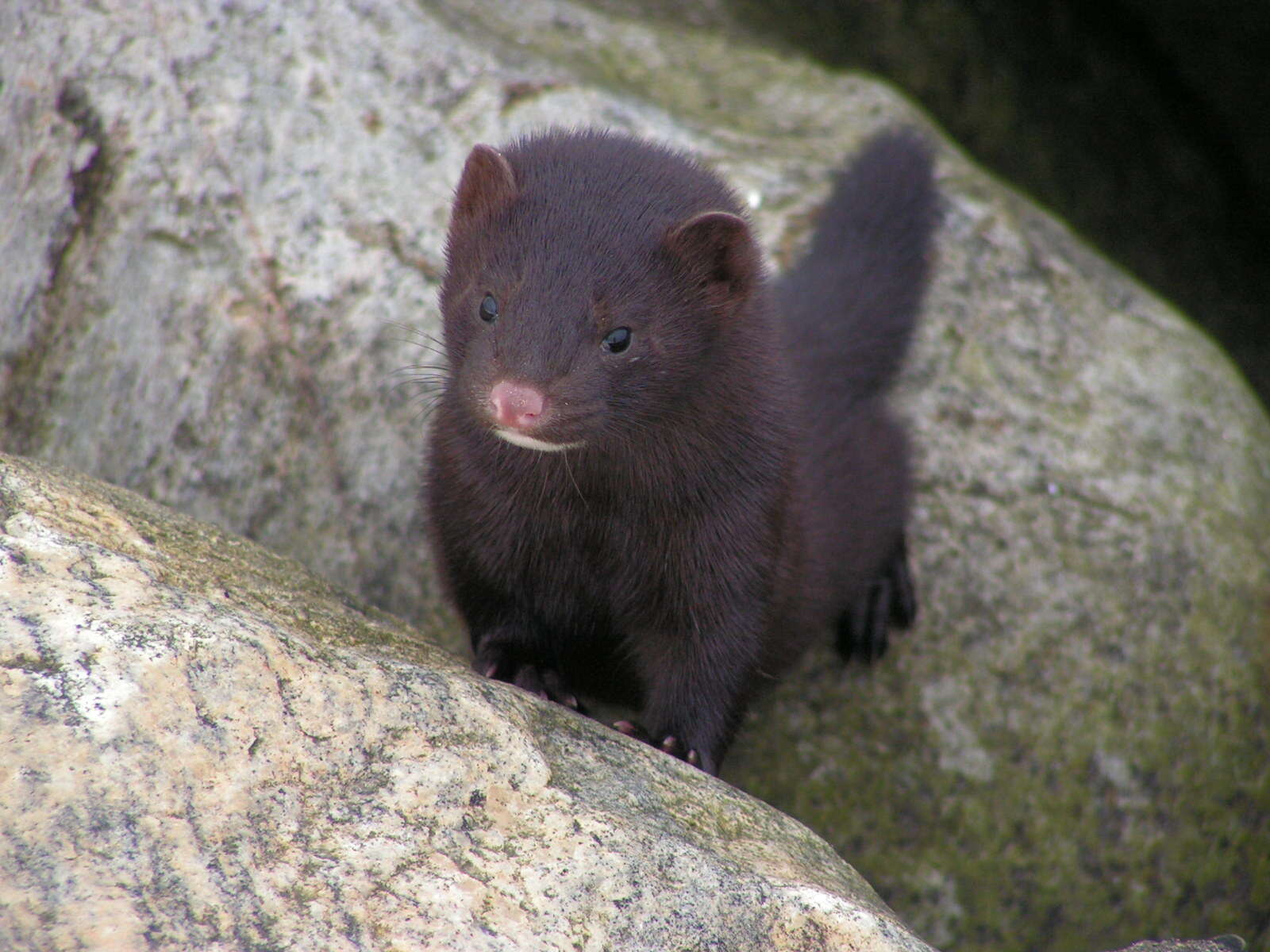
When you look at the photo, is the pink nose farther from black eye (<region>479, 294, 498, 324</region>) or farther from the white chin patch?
black eye (<region>479, 294, 498, 324</region>)

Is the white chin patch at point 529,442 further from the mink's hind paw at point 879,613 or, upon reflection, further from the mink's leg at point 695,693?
the mink's hind paw at point 879,613

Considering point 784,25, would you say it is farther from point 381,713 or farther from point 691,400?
point 381,713

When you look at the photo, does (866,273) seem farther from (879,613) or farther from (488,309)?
(488,309)

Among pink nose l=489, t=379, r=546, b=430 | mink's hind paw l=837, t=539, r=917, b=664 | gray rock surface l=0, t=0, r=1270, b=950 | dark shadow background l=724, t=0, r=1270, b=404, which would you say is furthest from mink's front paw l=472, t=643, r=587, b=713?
dark shadow background l=724, t=0, r=1270, b=404

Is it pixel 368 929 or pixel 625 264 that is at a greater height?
pixel 625 264

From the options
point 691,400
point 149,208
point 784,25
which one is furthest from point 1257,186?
point 149,208

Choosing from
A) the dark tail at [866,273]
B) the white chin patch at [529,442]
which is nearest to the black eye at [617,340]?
the white chin patch at [529,442]

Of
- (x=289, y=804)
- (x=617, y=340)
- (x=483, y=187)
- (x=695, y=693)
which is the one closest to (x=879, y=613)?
(x=695, y=693)
